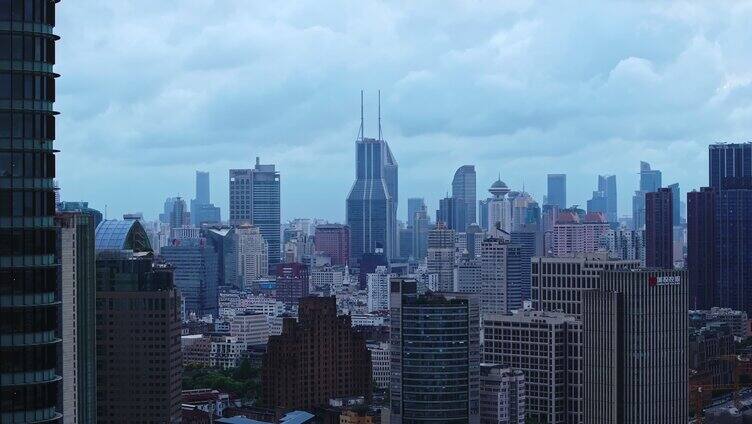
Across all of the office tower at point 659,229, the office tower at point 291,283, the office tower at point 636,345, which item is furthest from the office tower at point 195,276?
the office tower at point 636,345

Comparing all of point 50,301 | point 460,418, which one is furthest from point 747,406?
point 50,301

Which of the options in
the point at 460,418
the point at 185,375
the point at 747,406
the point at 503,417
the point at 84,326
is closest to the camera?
the point at 84,326

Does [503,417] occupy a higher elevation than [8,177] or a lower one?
lower

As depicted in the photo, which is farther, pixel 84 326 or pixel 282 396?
pixel 282 396

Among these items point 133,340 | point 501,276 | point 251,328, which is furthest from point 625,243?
point 133,340

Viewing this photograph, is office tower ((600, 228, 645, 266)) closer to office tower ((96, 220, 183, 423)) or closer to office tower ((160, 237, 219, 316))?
office tower ((160, 237, 219, 316))

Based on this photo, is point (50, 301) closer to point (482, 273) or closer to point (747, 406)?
point (747, 406)
